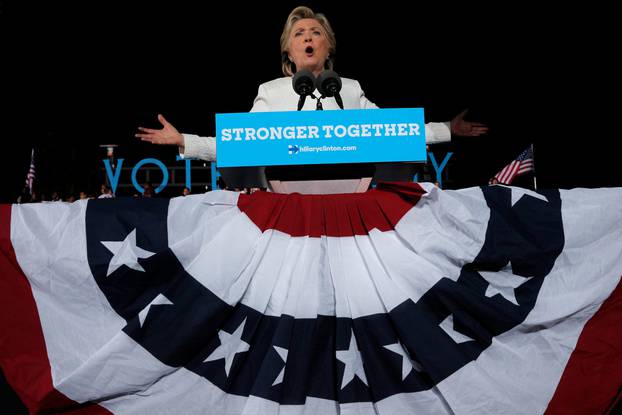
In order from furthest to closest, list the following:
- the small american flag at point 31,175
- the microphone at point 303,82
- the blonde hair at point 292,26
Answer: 1. the small american flag at point 31,175
2. the blonde hair at point 292,26
3. the microphone at point 303,82

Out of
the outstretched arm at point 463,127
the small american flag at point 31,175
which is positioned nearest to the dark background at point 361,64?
the small american flag at point 31,175

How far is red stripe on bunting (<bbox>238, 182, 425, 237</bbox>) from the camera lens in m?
1.21

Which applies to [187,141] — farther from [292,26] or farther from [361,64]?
[361,64]

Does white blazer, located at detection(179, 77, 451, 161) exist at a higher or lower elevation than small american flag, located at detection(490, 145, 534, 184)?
lower

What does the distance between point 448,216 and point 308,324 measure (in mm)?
442

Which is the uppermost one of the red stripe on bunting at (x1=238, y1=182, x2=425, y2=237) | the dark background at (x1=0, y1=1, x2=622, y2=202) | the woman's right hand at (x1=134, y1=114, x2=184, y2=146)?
the dark background at (x1=0, y1=1, x2=622, y2=202)

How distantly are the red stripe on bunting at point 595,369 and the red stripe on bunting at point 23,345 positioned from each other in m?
1.04

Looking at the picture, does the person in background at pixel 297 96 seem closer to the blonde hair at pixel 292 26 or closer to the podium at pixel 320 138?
the blonde hair at pixel 292 26

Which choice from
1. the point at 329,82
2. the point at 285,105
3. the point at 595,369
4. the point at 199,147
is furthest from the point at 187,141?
the point at 595,369

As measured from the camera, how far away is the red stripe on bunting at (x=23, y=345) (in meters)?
1.07

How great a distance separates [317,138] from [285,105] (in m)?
0.50

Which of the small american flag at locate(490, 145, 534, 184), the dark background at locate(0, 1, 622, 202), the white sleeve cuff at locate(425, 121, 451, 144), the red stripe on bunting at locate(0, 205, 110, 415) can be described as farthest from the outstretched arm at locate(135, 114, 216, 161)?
the small american flag at locate(490, 145, 534, 184)

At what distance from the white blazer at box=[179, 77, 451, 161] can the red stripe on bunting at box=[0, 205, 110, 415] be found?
523 mm

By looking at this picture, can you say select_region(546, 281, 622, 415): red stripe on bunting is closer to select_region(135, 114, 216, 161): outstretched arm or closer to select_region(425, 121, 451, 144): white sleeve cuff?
select_region(425, 121, 451, 144): white sleeve cuff
